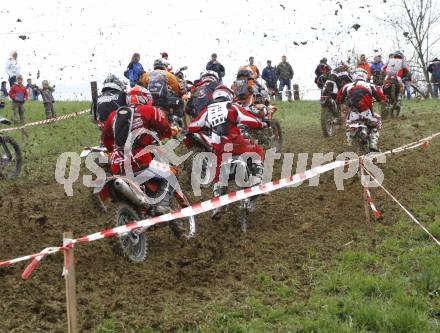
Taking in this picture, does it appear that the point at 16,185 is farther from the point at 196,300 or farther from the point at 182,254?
the point at 196,300

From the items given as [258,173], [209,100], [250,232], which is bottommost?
[250,232]

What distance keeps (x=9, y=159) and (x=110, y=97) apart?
3436mm

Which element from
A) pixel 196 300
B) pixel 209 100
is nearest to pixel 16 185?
pixel 209 100

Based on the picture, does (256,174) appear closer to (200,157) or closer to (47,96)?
(200,157)

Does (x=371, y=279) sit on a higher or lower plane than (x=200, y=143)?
lower

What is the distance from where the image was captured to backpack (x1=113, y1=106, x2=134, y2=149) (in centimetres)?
725

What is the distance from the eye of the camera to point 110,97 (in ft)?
31.3

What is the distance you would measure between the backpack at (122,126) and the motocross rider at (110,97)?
223cm

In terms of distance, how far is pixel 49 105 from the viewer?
67.4 ft

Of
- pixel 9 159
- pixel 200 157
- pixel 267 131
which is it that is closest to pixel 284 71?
pixel 267 131

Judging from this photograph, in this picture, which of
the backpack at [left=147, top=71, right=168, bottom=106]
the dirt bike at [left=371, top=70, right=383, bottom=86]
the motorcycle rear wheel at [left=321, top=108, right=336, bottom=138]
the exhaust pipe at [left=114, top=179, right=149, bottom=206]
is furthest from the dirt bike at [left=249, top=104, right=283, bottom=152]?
the dirt bike at [left=371, top=70, right=383, bottom=86]

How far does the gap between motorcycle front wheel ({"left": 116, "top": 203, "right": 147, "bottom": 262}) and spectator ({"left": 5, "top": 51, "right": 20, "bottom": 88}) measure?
14925 mm

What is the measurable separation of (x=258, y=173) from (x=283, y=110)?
569 inches

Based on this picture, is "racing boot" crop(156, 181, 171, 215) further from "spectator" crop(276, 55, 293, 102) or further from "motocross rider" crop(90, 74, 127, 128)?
"spectator" crop(276, 55, 293, 102)
